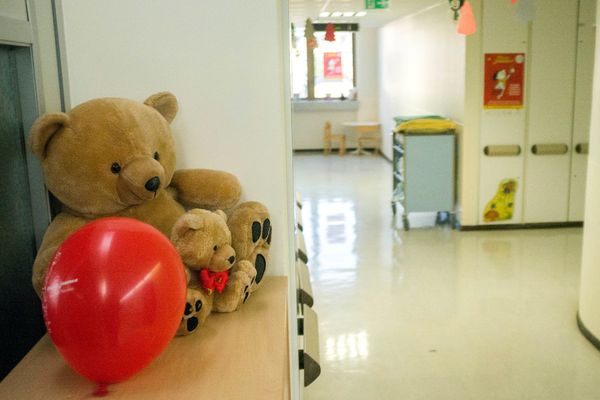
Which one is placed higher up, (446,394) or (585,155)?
(585,155)

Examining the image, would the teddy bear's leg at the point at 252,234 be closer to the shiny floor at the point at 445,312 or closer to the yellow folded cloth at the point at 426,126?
the shiny floor at the point at 445,312

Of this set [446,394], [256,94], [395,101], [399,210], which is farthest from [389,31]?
[256,94]

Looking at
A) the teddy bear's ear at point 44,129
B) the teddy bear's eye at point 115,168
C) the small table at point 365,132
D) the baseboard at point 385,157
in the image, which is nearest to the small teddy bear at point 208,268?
the teddy bear's eye at point 115,168

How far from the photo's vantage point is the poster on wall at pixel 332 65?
12375 millimetres

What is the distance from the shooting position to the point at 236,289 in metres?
1.42

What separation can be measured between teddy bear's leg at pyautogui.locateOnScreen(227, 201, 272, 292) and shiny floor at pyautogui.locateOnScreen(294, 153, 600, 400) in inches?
67.9

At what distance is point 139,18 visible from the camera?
1.55 metres

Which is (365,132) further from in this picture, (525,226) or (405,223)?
(525,226)

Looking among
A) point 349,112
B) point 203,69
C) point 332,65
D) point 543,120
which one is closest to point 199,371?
point 203,69

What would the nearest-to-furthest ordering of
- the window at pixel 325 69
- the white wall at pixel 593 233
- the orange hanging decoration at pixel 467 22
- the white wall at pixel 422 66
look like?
the white wall at pixel 593 233 → the orange hanging decoration at pixel 467 22 → the white wall at pixel 422 66 → the window at pixel 325 69

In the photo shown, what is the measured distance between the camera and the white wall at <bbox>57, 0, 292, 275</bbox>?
1541 millimetres

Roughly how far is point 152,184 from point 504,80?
17.1 ft

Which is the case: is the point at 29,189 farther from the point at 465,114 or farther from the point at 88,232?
the point at 465,114

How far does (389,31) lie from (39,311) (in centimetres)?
974
